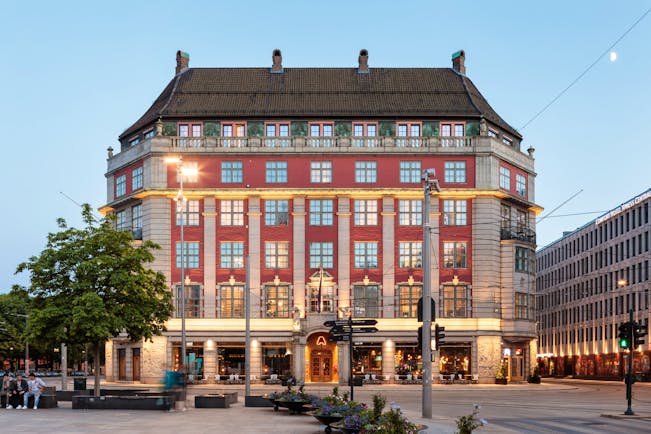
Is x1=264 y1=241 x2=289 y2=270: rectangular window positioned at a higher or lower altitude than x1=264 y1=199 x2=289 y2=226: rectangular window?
lower

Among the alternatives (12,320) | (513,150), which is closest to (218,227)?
(513,150)

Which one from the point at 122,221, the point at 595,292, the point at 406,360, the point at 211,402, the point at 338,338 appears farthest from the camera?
the point at 595,292

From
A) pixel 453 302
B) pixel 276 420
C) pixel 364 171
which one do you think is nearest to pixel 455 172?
pixel 364 171

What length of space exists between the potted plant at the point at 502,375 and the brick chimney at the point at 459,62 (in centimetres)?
2715

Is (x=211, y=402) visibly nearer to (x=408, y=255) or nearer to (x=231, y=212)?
(x=231, y=212)

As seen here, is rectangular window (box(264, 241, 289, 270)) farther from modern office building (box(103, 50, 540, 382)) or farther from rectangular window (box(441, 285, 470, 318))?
rectangular window (box(441, 285, 470, 318))

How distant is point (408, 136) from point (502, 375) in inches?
826

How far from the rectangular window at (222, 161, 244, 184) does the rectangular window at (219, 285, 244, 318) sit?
28.6ft

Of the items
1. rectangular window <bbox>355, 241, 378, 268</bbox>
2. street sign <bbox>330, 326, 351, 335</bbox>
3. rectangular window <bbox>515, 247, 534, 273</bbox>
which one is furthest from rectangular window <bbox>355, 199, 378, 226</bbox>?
street sign <bbox>330, 326, 351, 335</bbox>

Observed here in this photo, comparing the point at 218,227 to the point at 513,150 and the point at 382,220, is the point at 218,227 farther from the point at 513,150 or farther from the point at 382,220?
the point at 513,150

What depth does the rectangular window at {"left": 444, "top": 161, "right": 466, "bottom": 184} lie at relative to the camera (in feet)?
259

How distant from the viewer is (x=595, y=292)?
12012 centimetres

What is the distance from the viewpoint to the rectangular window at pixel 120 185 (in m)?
84.1

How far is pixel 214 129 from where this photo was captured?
8038 centimetres
